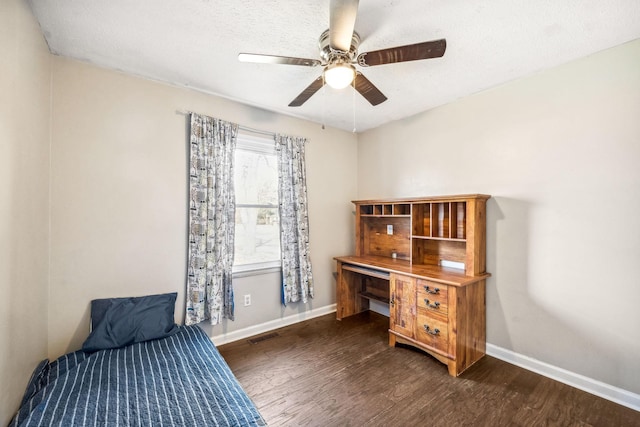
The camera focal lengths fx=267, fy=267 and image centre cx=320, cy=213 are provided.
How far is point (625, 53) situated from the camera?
6.40 ft

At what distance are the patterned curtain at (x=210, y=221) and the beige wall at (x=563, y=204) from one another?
2.46 meters

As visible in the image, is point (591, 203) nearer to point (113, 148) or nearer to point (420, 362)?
point (420, 362)

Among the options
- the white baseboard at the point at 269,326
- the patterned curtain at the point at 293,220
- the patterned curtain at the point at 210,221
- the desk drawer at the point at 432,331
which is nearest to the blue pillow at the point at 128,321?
the patterned curtain at the point at 210,221

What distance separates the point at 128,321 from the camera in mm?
2162

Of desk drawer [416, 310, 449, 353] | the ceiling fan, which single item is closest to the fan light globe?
the ceiling fan

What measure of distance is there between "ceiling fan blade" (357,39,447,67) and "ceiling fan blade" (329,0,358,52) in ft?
0.63

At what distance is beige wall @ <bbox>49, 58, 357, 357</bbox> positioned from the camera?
2109mm

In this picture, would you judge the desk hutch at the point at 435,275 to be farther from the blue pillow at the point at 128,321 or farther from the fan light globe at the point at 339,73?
the blue pillow at the point at 128,321

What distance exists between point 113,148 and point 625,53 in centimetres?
407

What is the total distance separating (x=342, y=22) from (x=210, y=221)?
2.08 meters

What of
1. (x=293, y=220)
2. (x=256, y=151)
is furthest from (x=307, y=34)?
(x=293, y=220)

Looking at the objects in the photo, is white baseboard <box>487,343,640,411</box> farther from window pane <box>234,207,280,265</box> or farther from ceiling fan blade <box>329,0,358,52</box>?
ceiling fan blade <box>329,0,358,52</box>

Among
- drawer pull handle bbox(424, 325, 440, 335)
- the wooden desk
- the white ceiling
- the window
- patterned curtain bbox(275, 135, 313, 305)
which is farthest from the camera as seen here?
patterned curtain bbox(275, 135, 313, 305)

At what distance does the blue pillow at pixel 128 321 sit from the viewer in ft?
6.77
